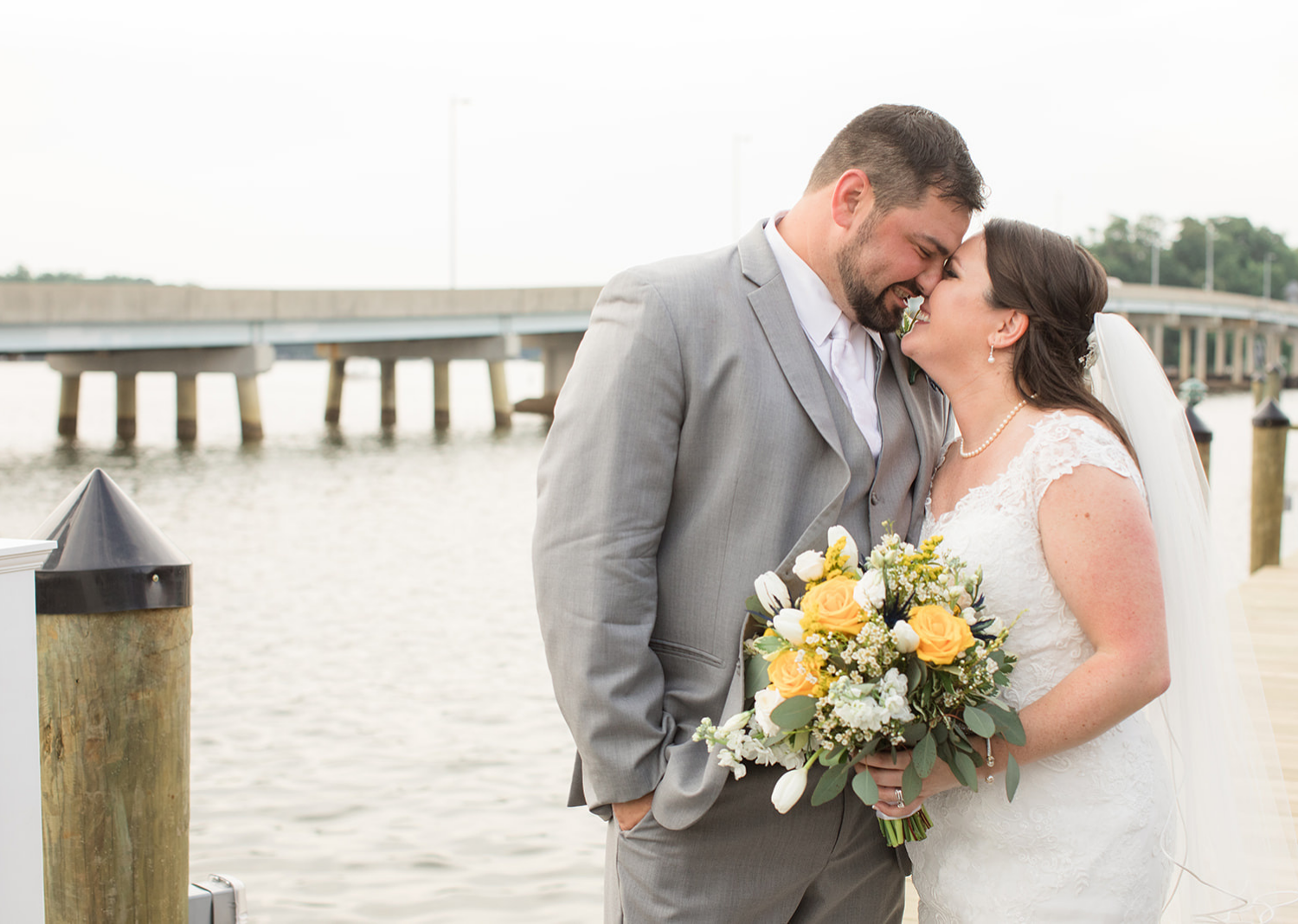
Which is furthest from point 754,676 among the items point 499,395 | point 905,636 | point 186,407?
point 499,395

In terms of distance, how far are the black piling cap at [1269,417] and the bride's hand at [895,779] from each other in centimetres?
1032

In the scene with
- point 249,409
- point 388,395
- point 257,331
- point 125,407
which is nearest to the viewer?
point 257,331

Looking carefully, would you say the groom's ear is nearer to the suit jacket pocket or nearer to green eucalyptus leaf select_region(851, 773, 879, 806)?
the suit jacket pocket

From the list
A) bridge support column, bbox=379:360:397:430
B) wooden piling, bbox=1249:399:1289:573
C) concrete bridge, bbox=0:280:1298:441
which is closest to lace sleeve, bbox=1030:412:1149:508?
wooden piling, bbox=1249:399:1289:573

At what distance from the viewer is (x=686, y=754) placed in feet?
8.47

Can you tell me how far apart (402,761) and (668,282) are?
6.16 meters

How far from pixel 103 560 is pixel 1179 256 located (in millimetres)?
132818

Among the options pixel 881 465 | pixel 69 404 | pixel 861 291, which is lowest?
pixel 69 404

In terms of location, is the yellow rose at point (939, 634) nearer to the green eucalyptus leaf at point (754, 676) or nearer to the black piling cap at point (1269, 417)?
the green eucalyptus leaf at point (754, 676)

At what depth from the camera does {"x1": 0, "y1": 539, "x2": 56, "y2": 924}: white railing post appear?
2.16m

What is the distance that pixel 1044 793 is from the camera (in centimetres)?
284

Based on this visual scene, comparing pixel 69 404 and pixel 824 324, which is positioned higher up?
pixel 824 324

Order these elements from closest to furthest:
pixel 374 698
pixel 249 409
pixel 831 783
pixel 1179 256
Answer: pixel 831 783 < pixel 374 698 < pixel 249 409 < pixel 1179 256

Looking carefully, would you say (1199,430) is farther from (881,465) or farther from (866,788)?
Result: (866,788)
